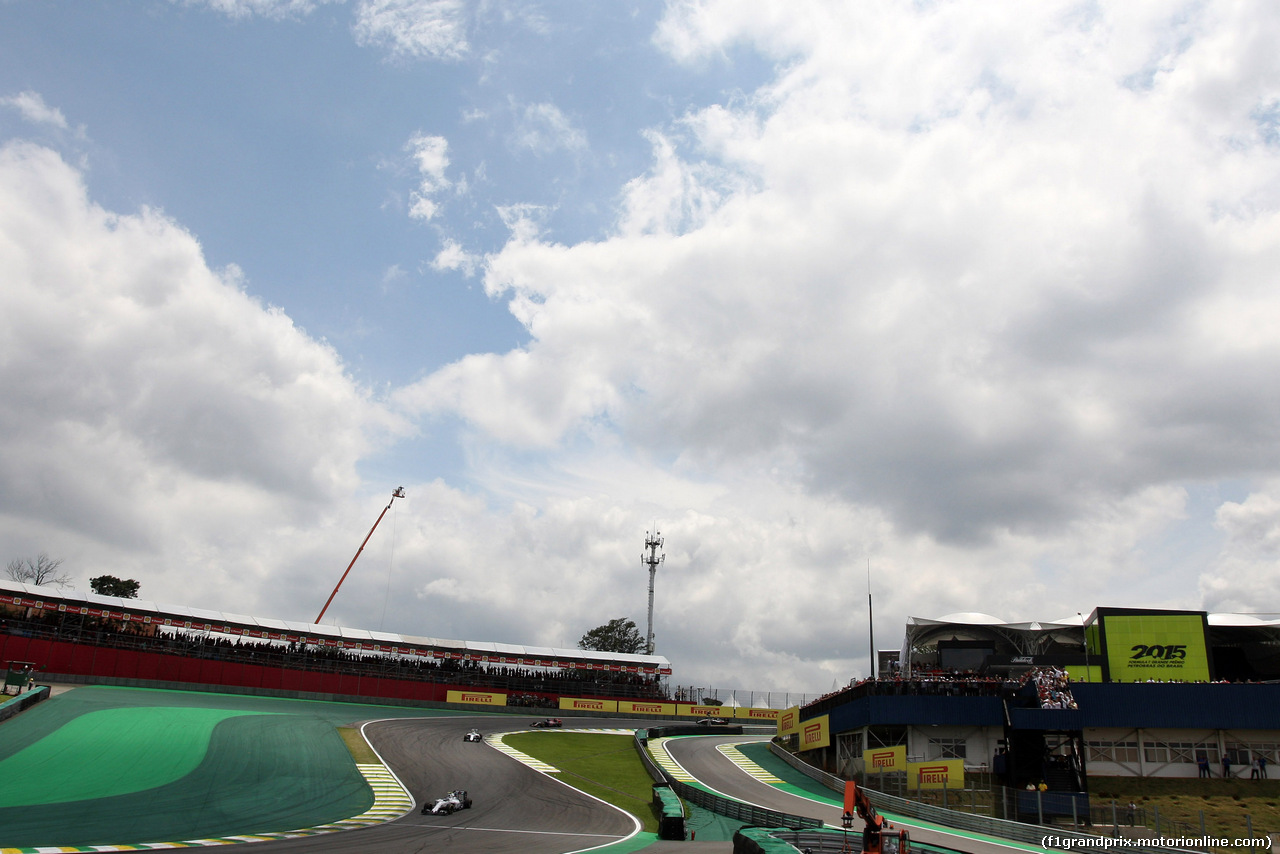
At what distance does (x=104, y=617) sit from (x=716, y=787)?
167ft

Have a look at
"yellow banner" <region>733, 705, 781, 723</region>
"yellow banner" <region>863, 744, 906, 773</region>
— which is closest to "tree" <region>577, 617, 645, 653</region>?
"yellow banner" <region>733, 705, 781, 723</region>

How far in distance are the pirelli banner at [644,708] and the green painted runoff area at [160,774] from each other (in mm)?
40985

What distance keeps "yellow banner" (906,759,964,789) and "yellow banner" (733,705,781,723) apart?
196 feet

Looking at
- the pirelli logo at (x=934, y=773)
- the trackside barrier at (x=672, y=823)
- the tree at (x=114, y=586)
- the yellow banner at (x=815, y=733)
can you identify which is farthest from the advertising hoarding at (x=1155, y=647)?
the tree at (x=114, y=586)

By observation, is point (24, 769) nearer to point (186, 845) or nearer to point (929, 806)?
point (186, 845)

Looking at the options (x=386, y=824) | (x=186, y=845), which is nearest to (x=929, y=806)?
(x=386, y=824)

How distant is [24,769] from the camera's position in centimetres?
2903

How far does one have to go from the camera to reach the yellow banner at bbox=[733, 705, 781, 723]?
92.3 m

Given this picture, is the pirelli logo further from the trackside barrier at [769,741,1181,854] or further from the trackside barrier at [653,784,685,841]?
the trackside barrier at [653,784,685,841]

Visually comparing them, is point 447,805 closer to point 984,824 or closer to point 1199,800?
point 984,824

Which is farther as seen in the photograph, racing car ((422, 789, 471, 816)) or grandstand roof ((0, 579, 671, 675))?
grandstand roof ((0, 579, 671, 675))

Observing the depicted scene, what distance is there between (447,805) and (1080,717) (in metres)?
28.2

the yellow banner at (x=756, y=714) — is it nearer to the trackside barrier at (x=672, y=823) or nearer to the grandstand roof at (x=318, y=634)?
the grandstand roof at (x=318, y=634)

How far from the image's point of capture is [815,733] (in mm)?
48312
